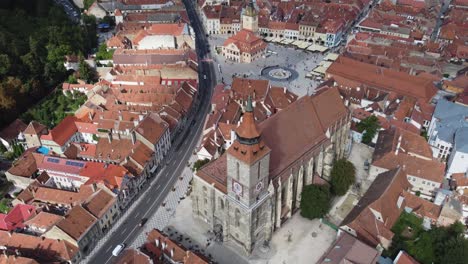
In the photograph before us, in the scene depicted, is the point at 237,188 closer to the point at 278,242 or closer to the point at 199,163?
the point at 278,242

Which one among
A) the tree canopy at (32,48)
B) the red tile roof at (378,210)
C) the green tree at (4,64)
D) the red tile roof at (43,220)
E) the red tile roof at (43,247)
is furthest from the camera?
the green tree at (4,64)

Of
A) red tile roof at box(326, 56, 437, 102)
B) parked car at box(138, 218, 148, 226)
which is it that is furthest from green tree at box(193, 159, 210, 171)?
red tile roof at box(326, 56, 437, 102)

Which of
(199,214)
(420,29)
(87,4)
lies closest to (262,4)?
(420,29)

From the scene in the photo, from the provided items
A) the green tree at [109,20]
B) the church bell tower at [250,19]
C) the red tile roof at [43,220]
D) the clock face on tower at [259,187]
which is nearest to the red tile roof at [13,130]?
the red tile roof at [43,220]

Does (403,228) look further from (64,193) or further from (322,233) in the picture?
(64,193)

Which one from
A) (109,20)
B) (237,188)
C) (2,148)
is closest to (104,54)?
(109,20)

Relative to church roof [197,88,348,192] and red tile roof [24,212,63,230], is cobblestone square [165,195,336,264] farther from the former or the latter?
red tile roof [24,212,63,230]

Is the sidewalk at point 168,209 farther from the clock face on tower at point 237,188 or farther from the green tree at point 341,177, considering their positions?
the green tree at point 341,177

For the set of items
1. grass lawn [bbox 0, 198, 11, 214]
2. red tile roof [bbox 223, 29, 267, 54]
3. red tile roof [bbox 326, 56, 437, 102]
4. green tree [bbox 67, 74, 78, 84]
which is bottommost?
grass lawn [bbox 0, 198, 11, 214]
